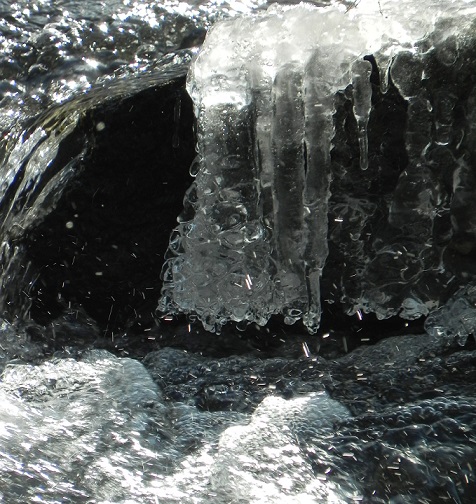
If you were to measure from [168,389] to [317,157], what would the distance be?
2.77 feet

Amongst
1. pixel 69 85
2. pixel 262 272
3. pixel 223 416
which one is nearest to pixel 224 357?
pixel 262 272

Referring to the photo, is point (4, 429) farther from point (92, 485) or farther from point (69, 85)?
point (69, 85)

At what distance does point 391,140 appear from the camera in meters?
2.67

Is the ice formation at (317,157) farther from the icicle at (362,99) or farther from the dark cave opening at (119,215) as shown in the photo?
the dark cave opening at (119,215)

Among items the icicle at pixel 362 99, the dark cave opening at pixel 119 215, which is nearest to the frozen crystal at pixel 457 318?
the icicle at pixel 362 99

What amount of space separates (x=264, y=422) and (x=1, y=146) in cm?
169

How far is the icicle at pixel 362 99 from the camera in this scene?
249 centimetres

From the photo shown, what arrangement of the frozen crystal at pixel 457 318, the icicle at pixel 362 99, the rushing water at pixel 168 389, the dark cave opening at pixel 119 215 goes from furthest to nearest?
the dark cave opening at pixel 119 215
the frozen crystal at pixel 457 318
the icicle at pixel 362 99
the rushing water at pixel 168 389

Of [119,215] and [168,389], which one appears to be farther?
[119,215]

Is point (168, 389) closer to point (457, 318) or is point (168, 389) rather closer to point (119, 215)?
point (119, 215)

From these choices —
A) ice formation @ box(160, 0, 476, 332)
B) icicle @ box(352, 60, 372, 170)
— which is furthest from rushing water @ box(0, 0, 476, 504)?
icicle @ box(352, 60, 372, 170)

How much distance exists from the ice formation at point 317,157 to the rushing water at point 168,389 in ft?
0.63

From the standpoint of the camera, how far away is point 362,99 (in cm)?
250

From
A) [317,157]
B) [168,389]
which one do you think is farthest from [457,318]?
[168,389]
